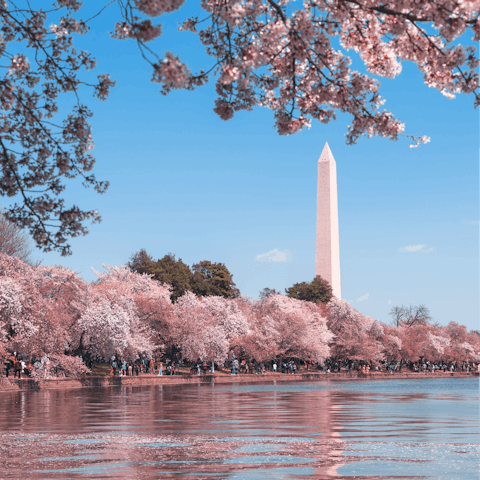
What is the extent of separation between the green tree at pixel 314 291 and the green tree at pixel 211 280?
10.3 m

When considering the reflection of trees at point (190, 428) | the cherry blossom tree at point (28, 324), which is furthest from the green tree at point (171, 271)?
the reflection of trees at point (190, 428)

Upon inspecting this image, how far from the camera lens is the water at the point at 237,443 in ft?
33.6

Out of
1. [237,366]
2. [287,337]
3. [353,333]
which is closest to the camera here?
[237,366]

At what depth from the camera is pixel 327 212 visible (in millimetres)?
75312

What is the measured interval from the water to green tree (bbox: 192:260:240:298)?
6230cm

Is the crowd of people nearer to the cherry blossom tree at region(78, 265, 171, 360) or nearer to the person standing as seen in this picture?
the person standing

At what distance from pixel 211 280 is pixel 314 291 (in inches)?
533

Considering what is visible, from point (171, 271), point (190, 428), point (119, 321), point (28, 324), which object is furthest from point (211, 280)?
point (190, 428)

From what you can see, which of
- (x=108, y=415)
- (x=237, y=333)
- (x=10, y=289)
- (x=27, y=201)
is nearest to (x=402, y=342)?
(x=237, y=333)

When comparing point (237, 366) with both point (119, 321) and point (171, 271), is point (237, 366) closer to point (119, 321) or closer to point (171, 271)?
point (119, 321)

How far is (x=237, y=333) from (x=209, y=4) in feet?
199

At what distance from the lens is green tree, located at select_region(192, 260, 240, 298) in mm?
85625

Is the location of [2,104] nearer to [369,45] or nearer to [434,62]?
[369,45]

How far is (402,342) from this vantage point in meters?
89.2
